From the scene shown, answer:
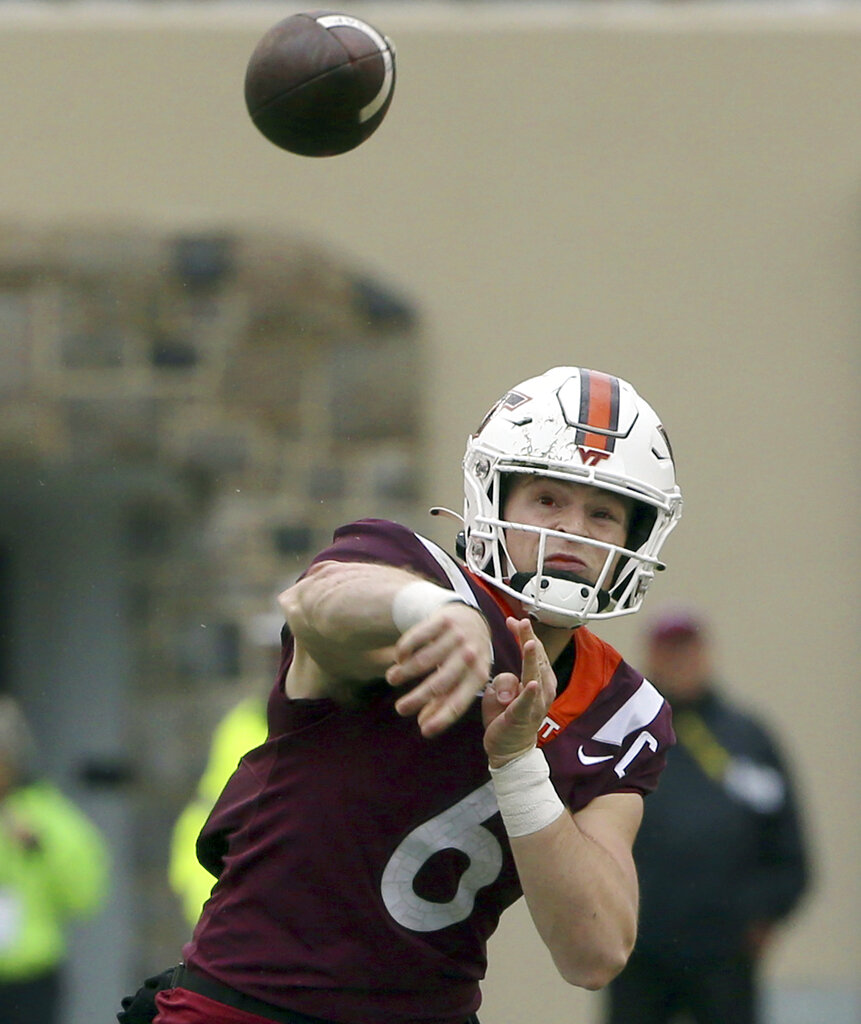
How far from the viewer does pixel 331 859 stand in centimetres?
296

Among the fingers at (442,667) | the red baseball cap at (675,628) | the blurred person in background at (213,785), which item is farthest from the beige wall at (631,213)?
the fingers at (442,667)

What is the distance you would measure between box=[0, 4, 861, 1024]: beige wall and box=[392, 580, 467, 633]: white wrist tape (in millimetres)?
4987

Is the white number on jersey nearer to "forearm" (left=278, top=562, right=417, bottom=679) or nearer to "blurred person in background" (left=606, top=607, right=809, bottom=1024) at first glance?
→ "forearm" (left=278, top=562, right=417, bottom=679)

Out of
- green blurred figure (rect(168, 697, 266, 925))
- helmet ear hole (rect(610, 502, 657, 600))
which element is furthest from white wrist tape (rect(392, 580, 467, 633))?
green blurred figure (rect(168, 697, 266, 925))

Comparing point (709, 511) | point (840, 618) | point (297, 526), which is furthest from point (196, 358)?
point (840, 618)

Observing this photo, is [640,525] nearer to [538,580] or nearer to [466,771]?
[538,580]

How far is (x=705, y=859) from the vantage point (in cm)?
627

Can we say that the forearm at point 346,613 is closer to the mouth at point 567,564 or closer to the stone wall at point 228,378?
the mouth at point 567,564

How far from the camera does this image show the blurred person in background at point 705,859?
619 cm

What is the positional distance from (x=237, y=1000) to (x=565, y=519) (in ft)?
2.88

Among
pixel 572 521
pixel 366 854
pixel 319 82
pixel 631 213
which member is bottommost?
pixel 631 213

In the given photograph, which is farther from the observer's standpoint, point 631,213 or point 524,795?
point 631,213

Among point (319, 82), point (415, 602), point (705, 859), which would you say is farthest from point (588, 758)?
point (705, 859)

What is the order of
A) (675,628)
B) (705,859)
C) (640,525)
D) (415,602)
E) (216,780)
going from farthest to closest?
1. (675,628)
2. (705,859)
3. (216,780)
4. (640,525)
5. (415,602)
